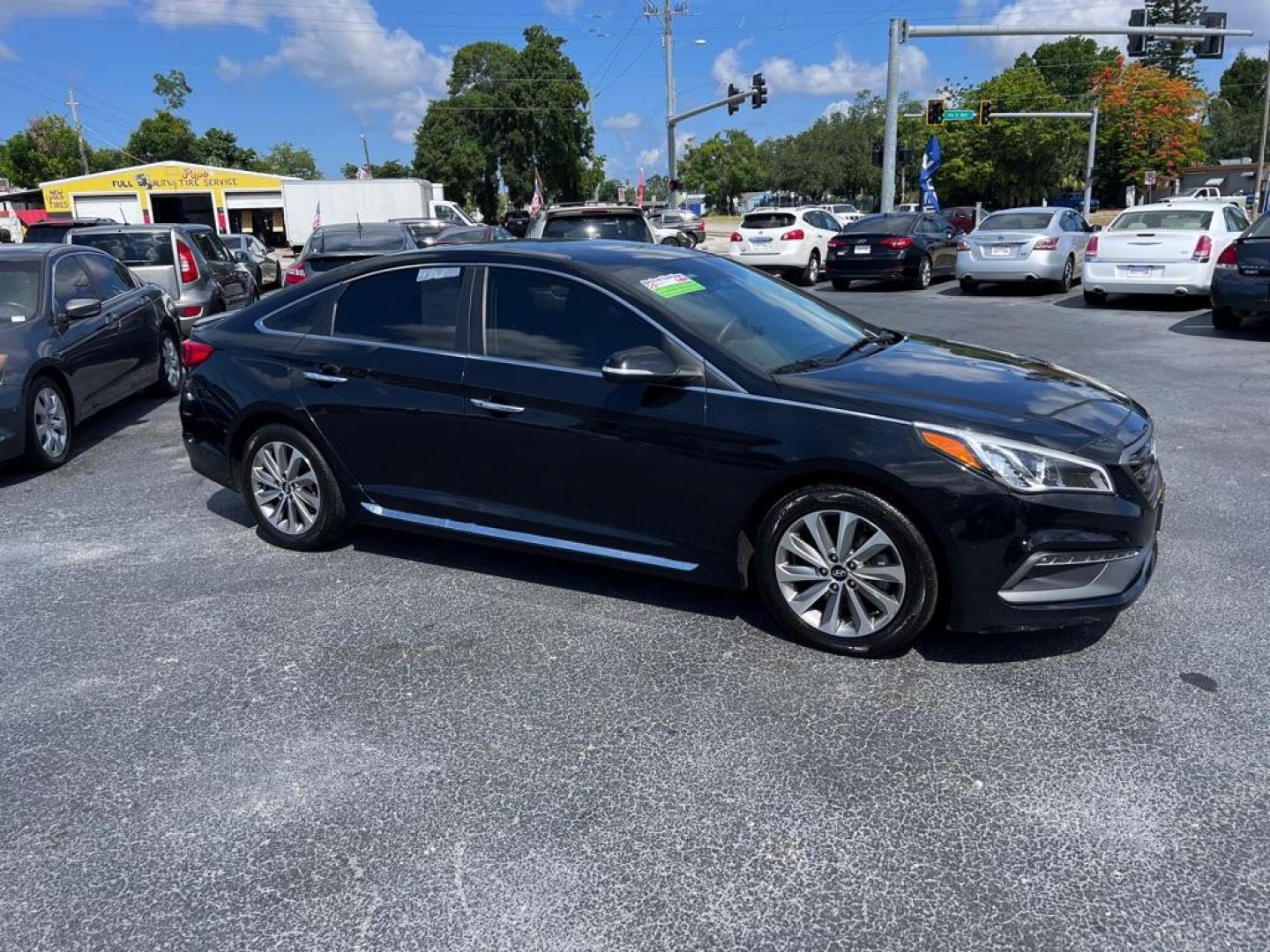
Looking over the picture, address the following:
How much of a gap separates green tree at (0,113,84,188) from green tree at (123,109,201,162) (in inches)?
320

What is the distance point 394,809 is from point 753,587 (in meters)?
1.99

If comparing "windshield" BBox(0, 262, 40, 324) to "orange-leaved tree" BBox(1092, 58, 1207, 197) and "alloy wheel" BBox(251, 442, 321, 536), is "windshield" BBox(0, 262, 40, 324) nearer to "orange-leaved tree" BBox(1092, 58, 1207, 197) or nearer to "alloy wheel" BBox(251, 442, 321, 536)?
"alloy wheel" BBox(251, 442, 321, 536)

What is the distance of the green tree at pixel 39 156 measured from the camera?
7094 centimetres

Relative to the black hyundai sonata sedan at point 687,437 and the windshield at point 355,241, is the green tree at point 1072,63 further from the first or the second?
the black hyundai sonata sedan at point 687,437

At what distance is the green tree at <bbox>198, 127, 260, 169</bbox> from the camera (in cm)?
8831

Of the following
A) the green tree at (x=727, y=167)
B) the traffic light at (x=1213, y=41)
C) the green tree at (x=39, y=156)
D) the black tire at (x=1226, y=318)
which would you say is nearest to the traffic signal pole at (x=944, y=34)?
the traffic light at (x=1213, y=41)

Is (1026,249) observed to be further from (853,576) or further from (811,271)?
(853,576)

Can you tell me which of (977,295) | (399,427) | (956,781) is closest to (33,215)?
(977,295)

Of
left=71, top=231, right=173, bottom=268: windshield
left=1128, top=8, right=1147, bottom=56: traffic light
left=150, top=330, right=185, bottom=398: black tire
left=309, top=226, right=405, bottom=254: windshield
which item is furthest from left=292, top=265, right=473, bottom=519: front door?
left=1128, top=8, right=1147, bottom=56: traffic light

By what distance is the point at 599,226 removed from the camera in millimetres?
13906

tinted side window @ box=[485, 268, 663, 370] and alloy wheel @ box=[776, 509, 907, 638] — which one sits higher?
tinted side window @ box=[485, 268, 663, 370]

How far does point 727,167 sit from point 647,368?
398 ft

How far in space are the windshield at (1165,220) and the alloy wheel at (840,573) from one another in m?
12.9

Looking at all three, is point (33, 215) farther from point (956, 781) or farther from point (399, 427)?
point (956, 781)
